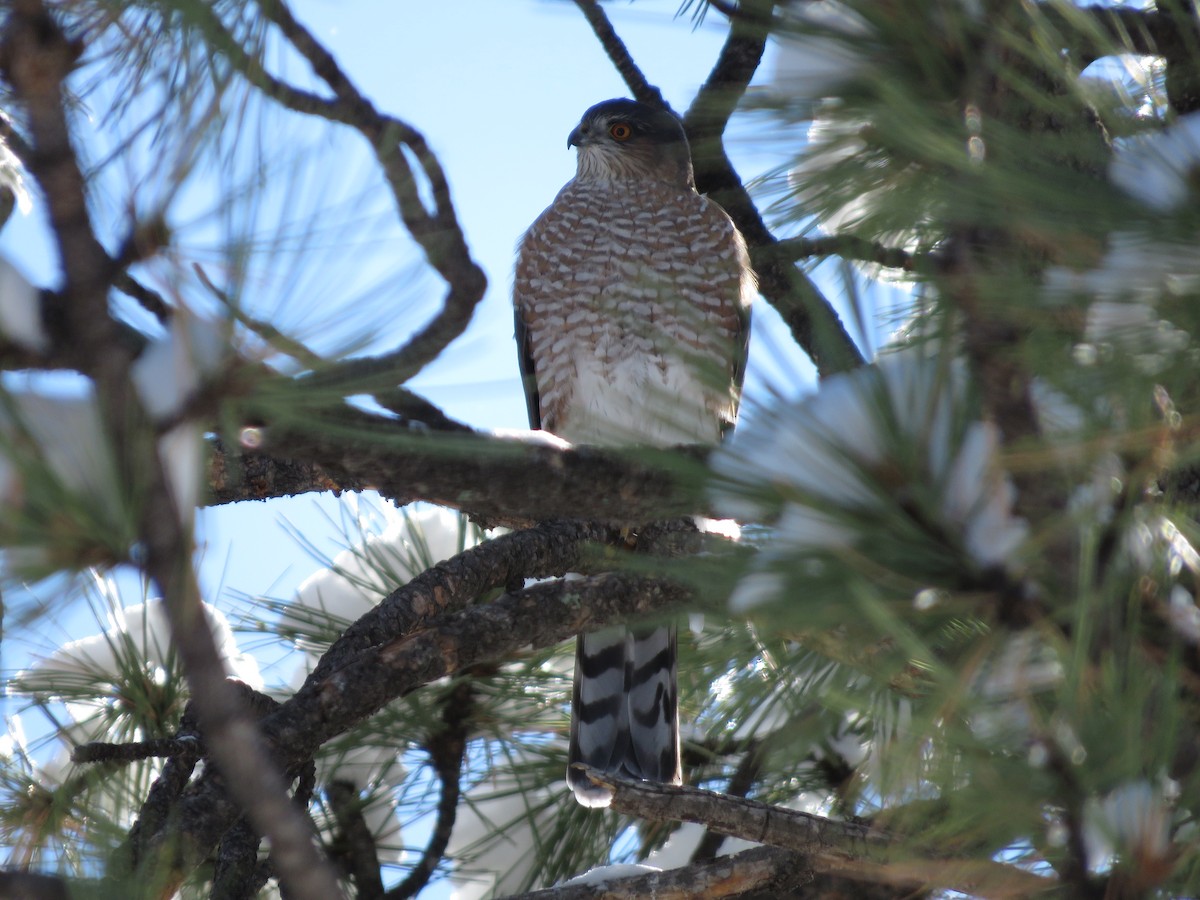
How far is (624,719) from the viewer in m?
4.06

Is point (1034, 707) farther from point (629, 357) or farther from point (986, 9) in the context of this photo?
point (629, 357)

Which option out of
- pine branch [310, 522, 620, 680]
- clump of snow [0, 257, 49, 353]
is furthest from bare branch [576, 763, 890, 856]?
clump of snow [0, 257, 49, 353]

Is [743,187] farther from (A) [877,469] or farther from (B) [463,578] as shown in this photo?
(B) [463,578]

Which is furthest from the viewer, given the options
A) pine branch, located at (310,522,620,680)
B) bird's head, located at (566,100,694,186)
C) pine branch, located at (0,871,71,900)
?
bird's head, located at (566,100,694,186)

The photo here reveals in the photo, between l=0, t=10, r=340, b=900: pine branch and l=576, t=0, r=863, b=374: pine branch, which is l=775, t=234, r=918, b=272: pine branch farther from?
l=0, t=10, r=340, b=900: pine branch

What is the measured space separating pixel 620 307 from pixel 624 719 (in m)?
1.47

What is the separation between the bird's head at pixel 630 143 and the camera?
17.0ft

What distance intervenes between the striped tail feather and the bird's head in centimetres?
200

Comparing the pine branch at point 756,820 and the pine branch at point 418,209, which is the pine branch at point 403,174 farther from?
the pine branch at point 756,820

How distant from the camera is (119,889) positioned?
149 centimetres

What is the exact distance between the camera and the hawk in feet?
13.3

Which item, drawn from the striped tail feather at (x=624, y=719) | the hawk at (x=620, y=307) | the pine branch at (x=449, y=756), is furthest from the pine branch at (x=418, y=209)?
the striped tail feather at (x=624, y=719)

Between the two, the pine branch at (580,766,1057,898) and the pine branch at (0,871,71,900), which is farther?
the pine branch at (580,766,1057,898)

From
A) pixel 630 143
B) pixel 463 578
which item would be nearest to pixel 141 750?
pixel 463 578
